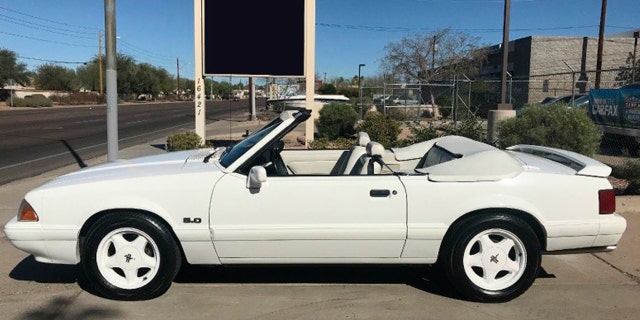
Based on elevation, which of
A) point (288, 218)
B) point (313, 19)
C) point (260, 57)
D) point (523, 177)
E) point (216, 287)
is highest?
point (313, 19)

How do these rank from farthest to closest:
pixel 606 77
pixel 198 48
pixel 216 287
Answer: pixel 606 77 → pixel 198 48 → pixel 216 287

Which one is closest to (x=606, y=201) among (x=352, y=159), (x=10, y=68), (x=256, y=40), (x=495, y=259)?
(x=495, y=259)

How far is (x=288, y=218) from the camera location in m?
4.07

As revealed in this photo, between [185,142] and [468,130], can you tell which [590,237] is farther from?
[185,142]

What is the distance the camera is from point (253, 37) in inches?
523

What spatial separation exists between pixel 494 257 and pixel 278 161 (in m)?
2.01

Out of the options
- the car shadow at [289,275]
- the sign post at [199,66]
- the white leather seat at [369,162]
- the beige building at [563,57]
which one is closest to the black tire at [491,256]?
the car shadow at [289,275]

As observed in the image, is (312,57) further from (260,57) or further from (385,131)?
(385,131)

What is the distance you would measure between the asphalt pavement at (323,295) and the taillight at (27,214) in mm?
651

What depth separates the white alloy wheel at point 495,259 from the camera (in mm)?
4145

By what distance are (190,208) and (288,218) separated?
2.41 ft

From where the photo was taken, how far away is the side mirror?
3.93 meters

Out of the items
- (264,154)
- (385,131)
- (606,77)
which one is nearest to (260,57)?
(385,131)

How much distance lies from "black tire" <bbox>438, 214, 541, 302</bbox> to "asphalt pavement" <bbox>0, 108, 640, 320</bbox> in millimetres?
133
